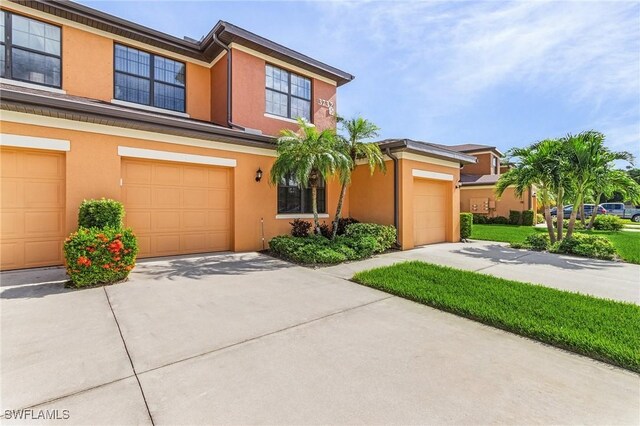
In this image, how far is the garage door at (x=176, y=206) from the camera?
7742 millimetres

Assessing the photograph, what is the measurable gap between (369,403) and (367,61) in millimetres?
11628

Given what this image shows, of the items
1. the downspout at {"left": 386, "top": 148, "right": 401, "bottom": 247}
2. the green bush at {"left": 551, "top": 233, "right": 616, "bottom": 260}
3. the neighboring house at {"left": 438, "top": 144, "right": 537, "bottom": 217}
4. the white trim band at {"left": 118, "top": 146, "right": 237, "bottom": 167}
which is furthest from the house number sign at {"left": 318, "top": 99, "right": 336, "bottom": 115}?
the neighboring house at {"left": 438, "top": 144, "right": 537, "bottom": 217}

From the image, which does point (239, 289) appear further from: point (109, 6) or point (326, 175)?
point (109, 6)

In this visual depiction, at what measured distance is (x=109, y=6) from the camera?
30.8ft

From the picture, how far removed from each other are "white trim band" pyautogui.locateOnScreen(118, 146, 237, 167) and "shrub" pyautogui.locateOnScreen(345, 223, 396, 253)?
14.5ft

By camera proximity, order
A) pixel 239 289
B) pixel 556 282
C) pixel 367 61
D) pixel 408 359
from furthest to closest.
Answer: pixel 367 61 → pixel 556 282 → pixel 239 289 → pixel 408 359

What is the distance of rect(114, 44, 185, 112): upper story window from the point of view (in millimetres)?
10062

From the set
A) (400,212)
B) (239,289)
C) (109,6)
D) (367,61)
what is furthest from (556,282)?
(109,6)

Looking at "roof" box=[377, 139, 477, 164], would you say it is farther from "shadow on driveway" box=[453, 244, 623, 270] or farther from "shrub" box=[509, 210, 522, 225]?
"shrub" box=[509, 210, 522, 225]

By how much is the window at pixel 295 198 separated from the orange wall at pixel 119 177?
41 cm

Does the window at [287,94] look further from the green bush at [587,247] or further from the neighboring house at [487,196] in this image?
the neighboring house at [487,196]

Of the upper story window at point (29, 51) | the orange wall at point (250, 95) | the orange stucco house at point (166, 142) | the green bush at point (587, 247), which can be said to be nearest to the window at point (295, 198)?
the orange stucco house at point (166, 142)

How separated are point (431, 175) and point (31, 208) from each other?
462 inches

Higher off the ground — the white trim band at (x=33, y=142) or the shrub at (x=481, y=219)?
the white trim band at (x=33, y=142)
